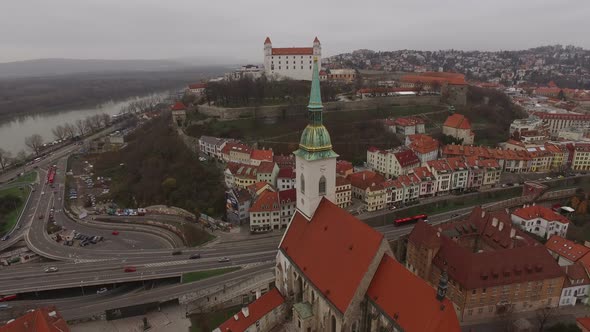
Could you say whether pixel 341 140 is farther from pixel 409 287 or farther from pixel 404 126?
pixel 409 287

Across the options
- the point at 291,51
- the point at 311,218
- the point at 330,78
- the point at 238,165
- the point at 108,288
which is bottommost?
the point at 108,288

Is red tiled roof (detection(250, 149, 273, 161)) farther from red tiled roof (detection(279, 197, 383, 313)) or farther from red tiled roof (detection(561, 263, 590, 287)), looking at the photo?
red tiled roof (detection(561, 263, 590, 287))

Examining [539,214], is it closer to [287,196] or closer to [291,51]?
[287,196]

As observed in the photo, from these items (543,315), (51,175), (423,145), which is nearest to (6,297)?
→ (51,175)

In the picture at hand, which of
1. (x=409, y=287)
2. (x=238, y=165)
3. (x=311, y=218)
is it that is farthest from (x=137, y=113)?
(x=409, y=287)

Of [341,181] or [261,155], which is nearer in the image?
[341,181]

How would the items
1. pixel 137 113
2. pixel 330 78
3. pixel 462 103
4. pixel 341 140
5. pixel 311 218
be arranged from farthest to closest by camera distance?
pixel 137 113
pixel 330 78
pixel 462 103
pixel 341 140
pixel 311 218
